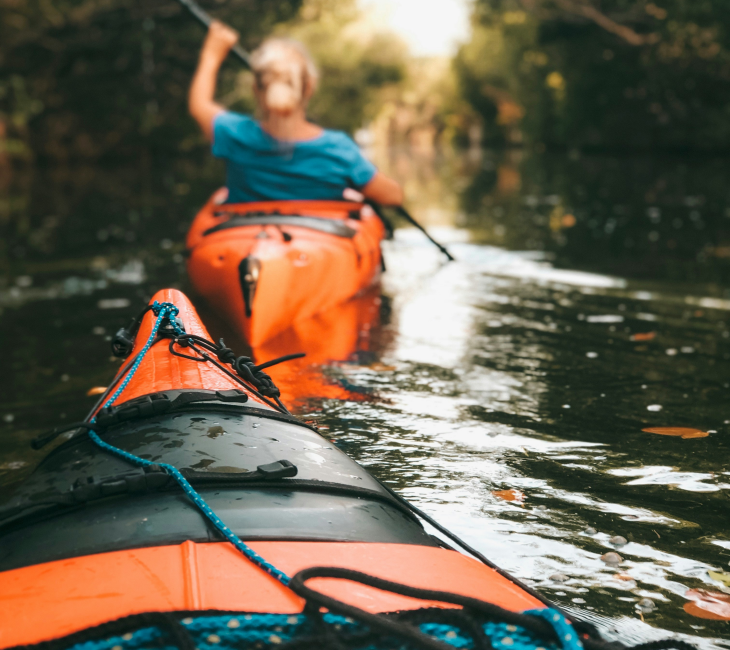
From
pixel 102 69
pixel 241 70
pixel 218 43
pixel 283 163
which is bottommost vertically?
pixel 283 163

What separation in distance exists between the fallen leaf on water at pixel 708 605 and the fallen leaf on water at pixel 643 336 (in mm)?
2701

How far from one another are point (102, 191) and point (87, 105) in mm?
11444

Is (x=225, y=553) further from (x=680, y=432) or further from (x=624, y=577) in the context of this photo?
(x=680, y=432)

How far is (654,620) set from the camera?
6.01 ft

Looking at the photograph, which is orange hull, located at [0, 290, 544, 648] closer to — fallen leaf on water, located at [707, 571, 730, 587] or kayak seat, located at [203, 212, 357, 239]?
fallen leaf on water, located at [707, 571, 730, 587]

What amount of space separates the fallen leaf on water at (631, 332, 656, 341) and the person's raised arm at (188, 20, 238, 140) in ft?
9.26

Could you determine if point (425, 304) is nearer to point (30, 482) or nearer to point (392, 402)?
point (392, 402)

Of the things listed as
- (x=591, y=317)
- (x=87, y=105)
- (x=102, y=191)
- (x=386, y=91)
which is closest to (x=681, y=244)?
(x=591, y=317)

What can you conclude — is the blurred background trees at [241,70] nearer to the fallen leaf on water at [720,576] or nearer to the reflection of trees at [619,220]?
the reflection of trees at [619,220]

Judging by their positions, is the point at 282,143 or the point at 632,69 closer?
the point at 282,143

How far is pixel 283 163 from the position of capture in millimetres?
5117

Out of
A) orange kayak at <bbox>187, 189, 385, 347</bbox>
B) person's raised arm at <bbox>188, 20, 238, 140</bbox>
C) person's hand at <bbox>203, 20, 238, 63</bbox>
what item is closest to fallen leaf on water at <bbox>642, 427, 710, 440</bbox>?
orange kayak at <bbox>187, 189, 385, 347</bbox>

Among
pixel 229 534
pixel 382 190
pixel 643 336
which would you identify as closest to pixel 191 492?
pixel 229 534

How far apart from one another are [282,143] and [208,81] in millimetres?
1066
